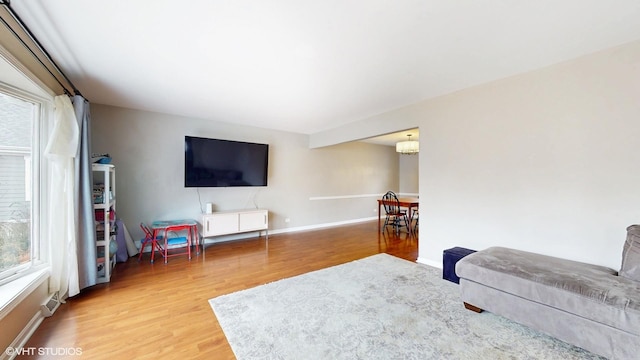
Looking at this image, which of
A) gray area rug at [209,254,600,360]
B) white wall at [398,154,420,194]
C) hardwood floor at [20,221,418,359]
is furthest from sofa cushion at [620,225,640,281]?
white wall at [398,154,420,194]

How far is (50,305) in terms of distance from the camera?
2.20 meters

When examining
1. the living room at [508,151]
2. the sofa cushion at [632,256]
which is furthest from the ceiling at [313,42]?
the sofa cushion at [632,256]

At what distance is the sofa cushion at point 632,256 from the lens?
176cm

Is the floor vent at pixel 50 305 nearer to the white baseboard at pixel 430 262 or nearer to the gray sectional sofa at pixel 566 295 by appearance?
the gray sectional sofa at pixel 566 295

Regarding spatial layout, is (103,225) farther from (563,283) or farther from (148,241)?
(563,283)

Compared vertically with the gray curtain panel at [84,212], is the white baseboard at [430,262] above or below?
below

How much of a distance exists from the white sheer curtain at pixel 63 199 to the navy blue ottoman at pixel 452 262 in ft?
13.3

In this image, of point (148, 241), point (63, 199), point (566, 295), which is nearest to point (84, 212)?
point (63, 199)

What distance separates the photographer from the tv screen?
14.1 feet

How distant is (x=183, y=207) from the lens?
444 cm

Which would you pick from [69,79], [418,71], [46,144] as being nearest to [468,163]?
[418,71]

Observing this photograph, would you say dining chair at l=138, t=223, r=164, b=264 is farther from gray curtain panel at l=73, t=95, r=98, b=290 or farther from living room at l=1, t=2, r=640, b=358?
gray curtain panel at l=73, t=95, r=98, b=290

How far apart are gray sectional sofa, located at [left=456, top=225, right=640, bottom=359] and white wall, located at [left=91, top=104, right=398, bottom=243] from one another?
414 cm

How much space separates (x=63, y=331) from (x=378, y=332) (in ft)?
8.39
